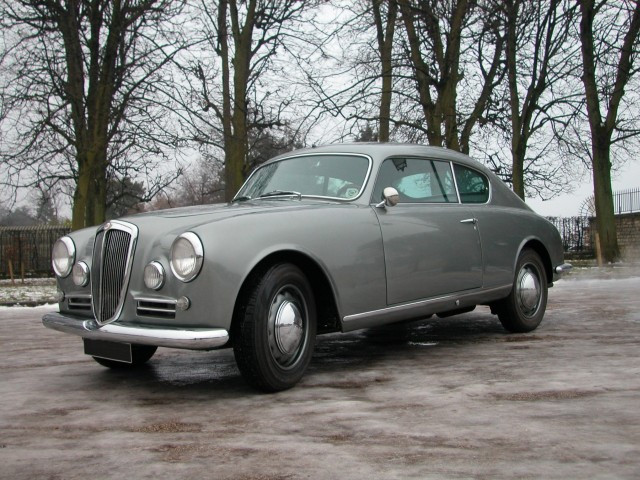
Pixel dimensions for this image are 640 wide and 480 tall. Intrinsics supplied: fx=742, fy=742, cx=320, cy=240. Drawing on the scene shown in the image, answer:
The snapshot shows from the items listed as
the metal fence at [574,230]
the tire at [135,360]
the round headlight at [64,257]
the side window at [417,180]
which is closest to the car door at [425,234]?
the side window at [417,180]

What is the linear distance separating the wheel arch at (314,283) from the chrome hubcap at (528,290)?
260 cm

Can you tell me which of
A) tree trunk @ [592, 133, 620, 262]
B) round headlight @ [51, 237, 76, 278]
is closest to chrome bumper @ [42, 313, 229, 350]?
round headlight @ [51, 237, 76, 278]

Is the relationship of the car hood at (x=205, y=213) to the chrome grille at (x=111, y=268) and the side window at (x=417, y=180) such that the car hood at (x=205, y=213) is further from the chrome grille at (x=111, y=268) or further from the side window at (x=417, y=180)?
the side window at (x=417, y=180)

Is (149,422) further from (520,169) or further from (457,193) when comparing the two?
(520,169)

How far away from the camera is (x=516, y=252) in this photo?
681 centimetres

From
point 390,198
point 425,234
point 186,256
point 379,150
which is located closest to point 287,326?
point 186,256

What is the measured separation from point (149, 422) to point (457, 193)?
3.61 m

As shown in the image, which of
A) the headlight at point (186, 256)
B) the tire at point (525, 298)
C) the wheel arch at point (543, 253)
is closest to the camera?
the headlight at point (186, 256)

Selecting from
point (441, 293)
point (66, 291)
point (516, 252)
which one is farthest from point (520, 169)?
point (66, 291)

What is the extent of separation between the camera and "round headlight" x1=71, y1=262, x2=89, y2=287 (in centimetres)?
490

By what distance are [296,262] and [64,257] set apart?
1.66 metres

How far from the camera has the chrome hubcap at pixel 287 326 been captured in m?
4.47

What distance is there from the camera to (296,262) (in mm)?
4801

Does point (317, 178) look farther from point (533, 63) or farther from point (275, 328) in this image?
point (533, 63)
